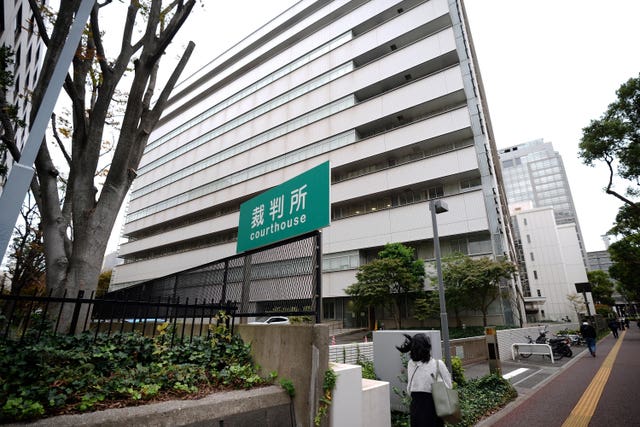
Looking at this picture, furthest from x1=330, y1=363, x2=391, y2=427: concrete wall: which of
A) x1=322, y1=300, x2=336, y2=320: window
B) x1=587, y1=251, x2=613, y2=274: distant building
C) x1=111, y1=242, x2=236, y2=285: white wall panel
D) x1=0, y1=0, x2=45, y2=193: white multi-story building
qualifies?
x1=587, y1=251, x2=613, y2=274: distant building

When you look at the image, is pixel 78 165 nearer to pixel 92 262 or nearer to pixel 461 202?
pixel 92 262

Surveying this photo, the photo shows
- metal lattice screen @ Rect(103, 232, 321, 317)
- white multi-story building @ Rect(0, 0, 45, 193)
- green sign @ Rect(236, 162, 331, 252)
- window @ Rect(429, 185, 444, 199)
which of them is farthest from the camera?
window @ Rect(429, 185, 444, 199)

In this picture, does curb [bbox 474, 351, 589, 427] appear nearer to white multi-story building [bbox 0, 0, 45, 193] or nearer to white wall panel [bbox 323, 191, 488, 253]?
white multi-story building [bbox 0, 0, 45, 193]

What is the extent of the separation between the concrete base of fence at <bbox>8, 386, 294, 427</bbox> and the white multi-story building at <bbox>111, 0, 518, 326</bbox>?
70.7 ft

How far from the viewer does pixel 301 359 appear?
396 centimetres

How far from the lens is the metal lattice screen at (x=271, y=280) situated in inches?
178

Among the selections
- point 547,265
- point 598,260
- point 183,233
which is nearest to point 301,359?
point 183,233

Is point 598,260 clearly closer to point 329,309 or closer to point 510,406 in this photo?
point 329,309

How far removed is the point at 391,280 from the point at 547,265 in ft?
176

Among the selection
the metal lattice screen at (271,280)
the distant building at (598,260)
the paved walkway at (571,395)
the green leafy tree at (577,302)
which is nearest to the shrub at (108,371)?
the metal lattice screen at (271,280)

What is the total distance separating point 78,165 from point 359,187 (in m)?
22.3

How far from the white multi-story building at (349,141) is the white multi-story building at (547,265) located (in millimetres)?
38622

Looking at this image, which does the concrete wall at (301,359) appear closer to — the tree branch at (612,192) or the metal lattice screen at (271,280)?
the metal lattice screen at (271,280)

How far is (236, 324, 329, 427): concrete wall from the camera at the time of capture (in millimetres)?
3812
